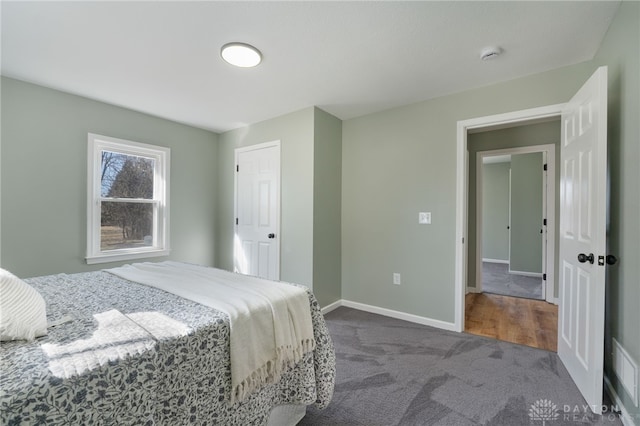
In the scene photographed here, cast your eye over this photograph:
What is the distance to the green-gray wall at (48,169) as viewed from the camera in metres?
2.42

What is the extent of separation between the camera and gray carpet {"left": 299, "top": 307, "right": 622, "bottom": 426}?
1572mm

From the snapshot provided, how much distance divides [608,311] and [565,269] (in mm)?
408

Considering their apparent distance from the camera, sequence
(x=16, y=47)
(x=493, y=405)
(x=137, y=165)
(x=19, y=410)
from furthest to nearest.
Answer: (x=137, y=165) → (x=16, y=47) → (x=493, y=405) → (x=19, y=410)

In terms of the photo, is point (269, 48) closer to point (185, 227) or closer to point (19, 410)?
point (19, 410)

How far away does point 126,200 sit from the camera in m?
3.21

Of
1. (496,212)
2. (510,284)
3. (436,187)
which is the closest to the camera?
(436,187)

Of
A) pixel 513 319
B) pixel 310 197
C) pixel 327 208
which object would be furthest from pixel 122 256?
pixel 513 319

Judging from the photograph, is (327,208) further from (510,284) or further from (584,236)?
(510,284)

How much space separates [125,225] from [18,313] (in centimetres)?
261

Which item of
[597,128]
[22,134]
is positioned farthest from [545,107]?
[22,134]

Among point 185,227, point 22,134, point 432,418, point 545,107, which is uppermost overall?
point 545,107

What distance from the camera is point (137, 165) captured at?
3.35 metres

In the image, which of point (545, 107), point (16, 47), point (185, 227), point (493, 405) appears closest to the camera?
point (493, 405)

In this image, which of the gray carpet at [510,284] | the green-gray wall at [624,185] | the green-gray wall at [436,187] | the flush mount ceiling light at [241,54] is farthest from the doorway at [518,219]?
the flush mount ceiling light at [241,54]
